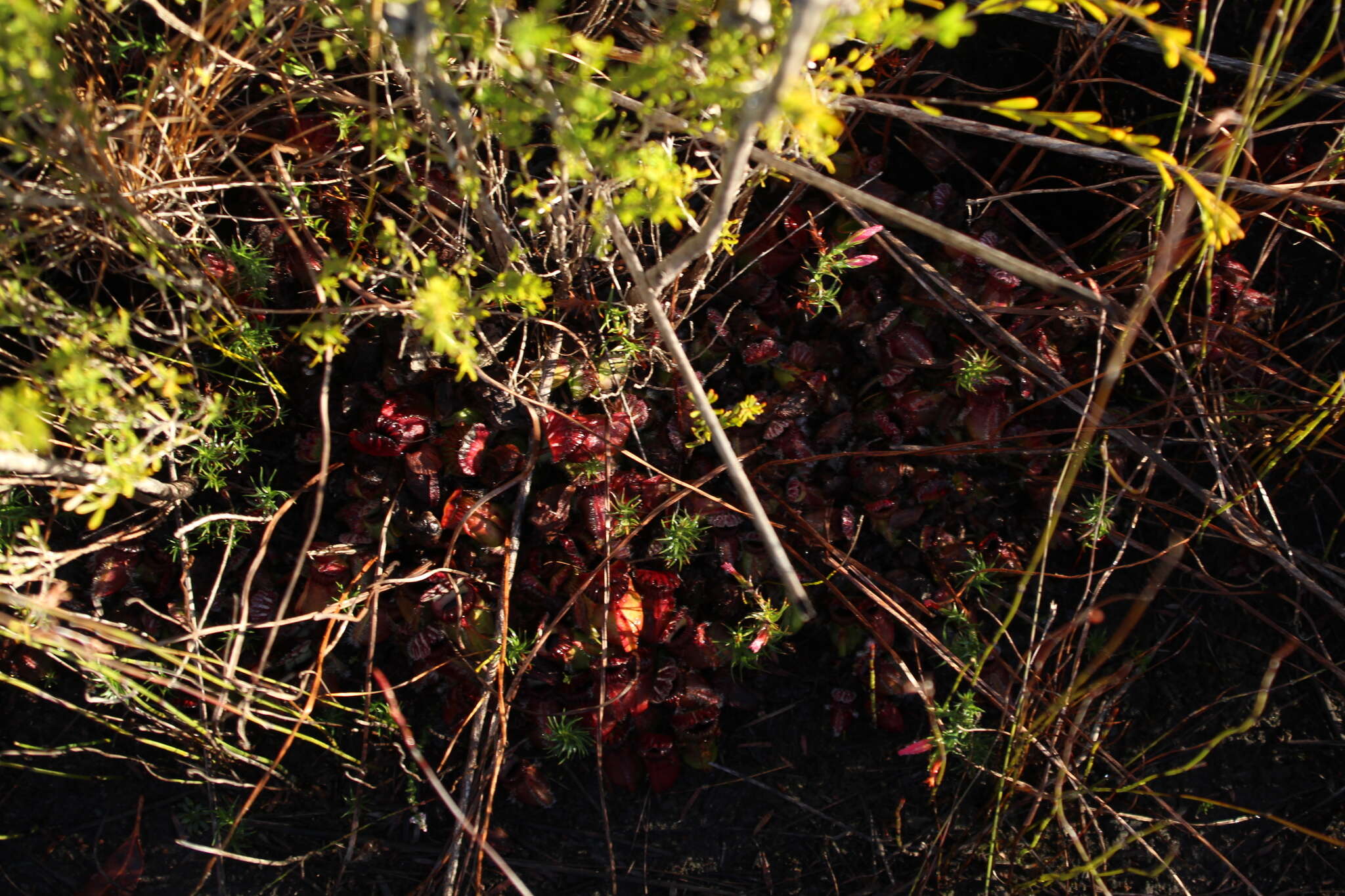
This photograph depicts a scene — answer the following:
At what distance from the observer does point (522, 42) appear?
3.42ft

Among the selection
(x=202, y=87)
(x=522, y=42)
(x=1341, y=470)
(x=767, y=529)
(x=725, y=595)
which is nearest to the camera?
(x=522, y=42)

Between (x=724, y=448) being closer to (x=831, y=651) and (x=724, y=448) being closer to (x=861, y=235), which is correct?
(x=861, y=235)

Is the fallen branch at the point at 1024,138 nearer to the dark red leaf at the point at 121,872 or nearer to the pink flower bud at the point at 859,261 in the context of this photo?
the pink flower bud at the point at 859,261

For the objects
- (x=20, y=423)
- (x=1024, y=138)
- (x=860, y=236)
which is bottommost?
(x=860, y=236)

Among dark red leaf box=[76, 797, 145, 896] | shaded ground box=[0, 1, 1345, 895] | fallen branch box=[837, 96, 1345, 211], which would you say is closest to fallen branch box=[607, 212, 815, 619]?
fallen branch box=[837, 96, 1345, 211]

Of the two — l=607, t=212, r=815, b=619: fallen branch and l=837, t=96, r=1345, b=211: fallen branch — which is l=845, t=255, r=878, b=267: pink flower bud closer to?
l=837, t=96, r=1345, b=211: fallen branch

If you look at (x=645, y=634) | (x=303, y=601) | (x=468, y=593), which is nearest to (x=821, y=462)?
(x=645, y=634)

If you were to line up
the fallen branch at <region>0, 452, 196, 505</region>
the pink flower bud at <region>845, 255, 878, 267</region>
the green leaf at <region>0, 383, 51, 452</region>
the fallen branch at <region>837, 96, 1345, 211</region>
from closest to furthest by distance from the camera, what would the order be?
1. the green leaf at <region>0, 383, 51, 452</region>
2. the fallen branch at <region>0, 452, 196, 505</region>
3. the fallen branch at <region>837, 96, 1345, 211</region>
4. the pink flower bud at <region>845, 255, 878, 267</region>

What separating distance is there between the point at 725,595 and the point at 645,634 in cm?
23

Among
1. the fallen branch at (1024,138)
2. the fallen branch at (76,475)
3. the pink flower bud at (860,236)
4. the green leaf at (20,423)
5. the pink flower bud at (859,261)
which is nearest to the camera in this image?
the green leaf at (20,423)

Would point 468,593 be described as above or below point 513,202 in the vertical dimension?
below

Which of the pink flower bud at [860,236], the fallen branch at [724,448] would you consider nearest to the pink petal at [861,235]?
the pink flower bud at [860,236]

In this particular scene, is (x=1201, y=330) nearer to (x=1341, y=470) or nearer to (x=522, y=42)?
(x=1341, y=470)

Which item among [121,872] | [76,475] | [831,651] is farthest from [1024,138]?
[121,872]
